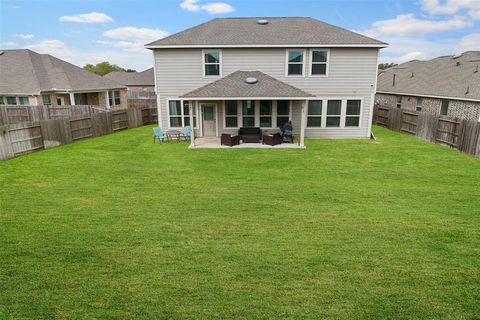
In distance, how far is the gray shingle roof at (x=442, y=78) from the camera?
20.5 metres

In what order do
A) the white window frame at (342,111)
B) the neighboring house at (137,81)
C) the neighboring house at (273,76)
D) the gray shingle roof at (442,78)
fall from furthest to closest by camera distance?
1. the neighboring house at (137,81)
2. the gray shingle roof at (442,78)
3. the white window frame at (342,111)
4. the neighboring house at (273,76)

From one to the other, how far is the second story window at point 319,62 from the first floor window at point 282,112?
2280 mm

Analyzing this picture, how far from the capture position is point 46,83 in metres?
23.8

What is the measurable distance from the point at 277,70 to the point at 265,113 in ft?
8.27

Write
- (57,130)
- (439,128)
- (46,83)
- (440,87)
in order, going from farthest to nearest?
(46,83), (440,87), (57,130), (439,128)

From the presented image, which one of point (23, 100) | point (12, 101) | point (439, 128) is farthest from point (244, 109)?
point (12, 101)

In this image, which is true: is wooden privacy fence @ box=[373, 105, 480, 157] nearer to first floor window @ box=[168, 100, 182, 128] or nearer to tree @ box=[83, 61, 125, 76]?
first floor window @ box=[168, 100, 182, 128]

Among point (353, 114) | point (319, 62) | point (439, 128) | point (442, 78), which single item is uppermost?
point (319, 62)

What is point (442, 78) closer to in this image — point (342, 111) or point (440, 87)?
point (440, 87)

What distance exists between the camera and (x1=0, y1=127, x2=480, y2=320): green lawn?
4.12 m

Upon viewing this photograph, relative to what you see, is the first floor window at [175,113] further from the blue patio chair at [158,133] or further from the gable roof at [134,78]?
the gable roof at [134,78]

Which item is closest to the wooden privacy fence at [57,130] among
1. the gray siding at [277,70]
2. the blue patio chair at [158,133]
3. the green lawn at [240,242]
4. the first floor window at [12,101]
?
the green lawn at [240,242]

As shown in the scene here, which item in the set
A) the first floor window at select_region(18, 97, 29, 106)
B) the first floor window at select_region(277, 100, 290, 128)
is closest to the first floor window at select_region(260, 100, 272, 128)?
the first floor window at select_region(277, 100, 290, 128)

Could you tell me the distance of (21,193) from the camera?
835 centimetres
